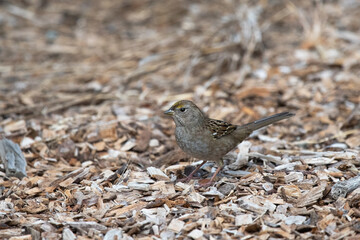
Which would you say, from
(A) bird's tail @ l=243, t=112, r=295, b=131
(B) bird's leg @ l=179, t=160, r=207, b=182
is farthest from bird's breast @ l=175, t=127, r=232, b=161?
(A) bird's tail @ l=243, t=112, r=295, b=131

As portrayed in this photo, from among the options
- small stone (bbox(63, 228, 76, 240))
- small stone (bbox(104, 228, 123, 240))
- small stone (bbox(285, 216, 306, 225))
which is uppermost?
small stone (bbox(63, 228, 76, 240))

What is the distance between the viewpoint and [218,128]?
494 centimetres

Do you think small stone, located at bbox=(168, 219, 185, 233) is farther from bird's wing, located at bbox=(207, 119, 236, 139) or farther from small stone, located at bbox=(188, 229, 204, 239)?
bird's wing, located at bbox=(207, 119, 236, 139)

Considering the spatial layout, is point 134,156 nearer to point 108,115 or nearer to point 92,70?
point 108,115

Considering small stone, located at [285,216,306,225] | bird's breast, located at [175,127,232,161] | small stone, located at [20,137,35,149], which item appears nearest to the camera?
small stone, located at [285,216,306,225]

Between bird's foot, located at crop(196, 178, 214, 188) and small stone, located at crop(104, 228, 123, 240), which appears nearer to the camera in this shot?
small stone, located at crop(104, 228, 123, 240)

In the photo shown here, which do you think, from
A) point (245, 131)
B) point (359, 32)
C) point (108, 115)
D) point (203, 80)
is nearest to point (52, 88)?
point (108, 115)

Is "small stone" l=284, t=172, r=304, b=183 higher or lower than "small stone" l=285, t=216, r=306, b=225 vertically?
higher

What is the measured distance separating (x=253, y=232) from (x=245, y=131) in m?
1.52

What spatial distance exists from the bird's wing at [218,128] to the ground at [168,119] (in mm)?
401

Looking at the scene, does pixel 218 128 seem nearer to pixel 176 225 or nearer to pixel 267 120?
pixel 267 120

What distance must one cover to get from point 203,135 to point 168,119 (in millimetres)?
1793

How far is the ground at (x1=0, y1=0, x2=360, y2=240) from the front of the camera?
3.99 metres

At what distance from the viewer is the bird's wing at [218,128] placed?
16.1ft
